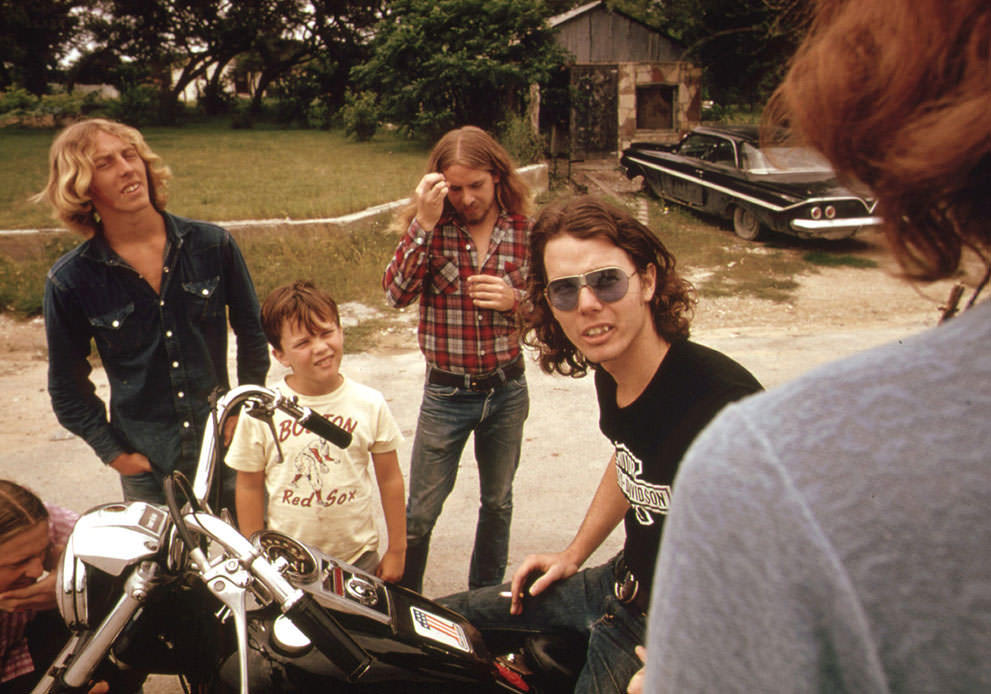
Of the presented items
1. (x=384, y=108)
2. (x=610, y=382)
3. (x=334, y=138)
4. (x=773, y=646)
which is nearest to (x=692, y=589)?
(x=773, y=646)

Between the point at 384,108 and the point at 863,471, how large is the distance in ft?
61.7

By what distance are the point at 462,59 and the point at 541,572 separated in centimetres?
1555

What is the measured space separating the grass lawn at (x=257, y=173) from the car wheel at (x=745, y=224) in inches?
210

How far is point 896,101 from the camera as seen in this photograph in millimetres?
523

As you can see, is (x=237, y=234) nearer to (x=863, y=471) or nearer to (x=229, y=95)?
(x=863, y=471)

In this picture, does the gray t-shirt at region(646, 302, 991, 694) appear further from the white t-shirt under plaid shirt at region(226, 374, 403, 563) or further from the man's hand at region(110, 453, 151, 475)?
the man's hand at region(110, 453, 151, 475)

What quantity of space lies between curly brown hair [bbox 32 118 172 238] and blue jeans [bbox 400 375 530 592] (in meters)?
1.41

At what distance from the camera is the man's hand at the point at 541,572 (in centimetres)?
197

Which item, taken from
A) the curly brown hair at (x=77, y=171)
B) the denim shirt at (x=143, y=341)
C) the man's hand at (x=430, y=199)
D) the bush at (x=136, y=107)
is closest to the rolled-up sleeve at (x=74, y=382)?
the denim shirt at (x=143, y=341)

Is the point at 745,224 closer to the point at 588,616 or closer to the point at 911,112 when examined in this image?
the point at 588,616

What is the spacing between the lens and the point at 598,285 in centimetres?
188

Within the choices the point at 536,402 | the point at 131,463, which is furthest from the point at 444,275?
the point at 536,402

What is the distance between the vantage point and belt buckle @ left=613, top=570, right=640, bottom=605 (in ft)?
6.03

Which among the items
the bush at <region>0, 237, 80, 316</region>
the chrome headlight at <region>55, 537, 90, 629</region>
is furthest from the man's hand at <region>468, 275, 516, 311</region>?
the bush at <region>0, 237, 80, 316</region>
